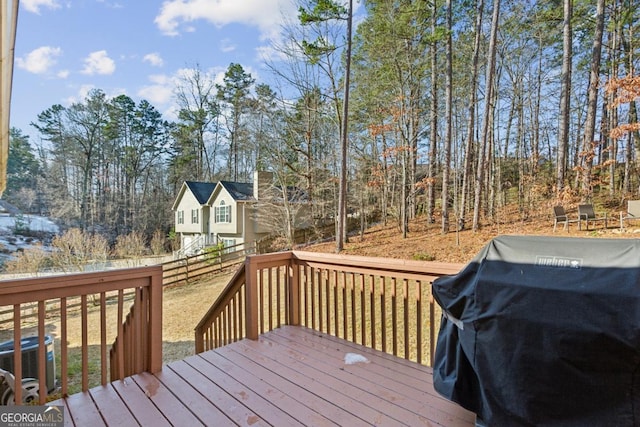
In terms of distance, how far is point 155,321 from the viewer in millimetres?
2408

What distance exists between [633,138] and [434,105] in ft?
24.2

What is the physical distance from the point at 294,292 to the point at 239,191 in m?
13.2

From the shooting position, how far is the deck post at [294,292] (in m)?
3.25

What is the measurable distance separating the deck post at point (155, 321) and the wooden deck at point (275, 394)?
97 millimetres

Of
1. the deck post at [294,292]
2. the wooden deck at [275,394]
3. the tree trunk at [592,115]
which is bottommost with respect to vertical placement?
the wooden deck at [275,394]

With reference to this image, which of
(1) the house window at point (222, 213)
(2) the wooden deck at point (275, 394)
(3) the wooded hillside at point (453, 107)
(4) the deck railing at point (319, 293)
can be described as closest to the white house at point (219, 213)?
(1) the house window at point (222, 213)

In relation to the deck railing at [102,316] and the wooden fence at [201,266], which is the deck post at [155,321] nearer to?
the deck railing at [102,316]

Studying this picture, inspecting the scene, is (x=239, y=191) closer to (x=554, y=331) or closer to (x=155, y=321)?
(x=155, y=321)

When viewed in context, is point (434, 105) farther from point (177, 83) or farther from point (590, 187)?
point (177, 83)

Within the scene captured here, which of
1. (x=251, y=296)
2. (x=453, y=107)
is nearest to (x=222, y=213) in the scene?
(x=453, y=107)

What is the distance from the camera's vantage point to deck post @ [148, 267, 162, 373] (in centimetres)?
239

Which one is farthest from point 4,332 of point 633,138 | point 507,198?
point 633,138

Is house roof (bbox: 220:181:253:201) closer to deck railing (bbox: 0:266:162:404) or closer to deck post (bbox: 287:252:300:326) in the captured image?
deck post (bbox: 287:252:300:326)

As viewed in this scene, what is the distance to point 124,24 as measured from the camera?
9.45m
